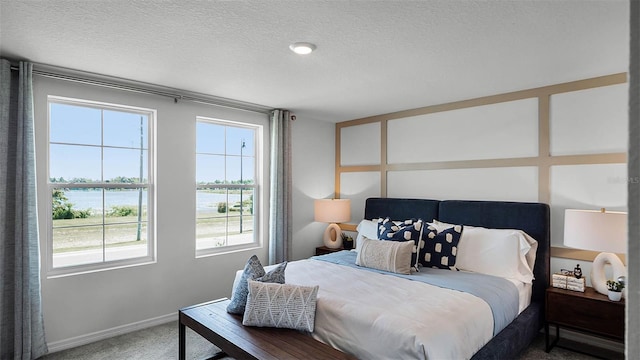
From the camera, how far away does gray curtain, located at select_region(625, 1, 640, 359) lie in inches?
17.1

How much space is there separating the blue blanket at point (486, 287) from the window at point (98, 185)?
7.78 feet

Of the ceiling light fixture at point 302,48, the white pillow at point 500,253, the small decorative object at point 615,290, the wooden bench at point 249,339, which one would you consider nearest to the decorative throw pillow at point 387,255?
the white pillow at point 500,253

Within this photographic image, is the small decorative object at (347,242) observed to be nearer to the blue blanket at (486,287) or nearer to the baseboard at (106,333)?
the blue blanket at (486,287)

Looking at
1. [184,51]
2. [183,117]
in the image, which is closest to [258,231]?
[183,117]

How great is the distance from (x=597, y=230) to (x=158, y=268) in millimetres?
3900

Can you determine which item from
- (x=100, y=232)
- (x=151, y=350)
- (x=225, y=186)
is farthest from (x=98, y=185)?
(x=151, y=350)

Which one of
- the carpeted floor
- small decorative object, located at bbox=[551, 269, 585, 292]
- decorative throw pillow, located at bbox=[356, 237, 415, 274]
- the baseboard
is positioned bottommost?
the carpeted floor

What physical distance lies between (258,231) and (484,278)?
2672 millimetres

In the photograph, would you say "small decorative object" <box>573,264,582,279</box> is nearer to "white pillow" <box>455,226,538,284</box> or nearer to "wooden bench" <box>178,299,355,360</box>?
"white pillow" <box>455,226,538,284</box>

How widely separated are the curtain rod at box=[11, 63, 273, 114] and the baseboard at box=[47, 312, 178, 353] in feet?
7.35

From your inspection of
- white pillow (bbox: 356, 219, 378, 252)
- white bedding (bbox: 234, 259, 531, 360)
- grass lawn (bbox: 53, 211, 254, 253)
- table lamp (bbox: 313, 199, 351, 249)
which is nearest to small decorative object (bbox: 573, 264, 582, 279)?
white bedding (bbox: 234, 259, 531, 360)

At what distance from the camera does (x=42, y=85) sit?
9.64ft

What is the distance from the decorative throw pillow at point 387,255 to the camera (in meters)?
3.11

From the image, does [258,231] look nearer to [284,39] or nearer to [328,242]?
[328,242]
